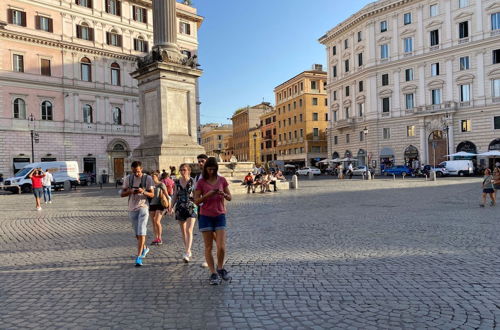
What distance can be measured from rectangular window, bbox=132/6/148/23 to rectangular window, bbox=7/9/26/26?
1299 centimetres

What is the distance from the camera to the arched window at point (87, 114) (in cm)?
4416

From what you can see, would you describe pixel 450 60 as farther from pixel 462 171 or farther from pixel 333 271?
pixel 333 271

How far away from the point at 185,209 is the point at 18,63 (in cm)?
4129

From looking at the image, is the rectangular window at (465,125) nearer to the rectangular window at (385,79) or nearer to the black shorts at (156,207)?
the rectangular window at (385,79)

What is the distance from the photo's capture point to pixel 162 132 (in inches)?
726

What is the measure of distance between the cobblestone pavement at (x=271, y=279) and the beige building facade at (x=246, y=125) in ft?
310

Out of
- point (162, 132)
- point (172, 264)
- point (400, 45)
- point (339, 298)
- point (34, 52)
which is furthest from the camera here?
point (400, 45)

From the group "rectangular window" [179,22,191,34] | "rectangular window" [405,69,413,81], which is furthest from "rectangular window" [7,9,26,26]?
"rectangular window" [405,69,413,81]

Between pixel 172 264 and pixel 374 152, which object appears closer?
pixel 172 264

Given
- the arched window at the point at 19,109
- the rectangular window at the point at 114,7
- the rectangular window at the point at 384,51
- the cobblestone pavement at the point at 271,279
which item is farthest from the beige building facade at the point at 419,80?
the cobblestone pavement at the point at 271,279

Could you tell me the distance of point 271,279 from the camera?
5371 millimetres

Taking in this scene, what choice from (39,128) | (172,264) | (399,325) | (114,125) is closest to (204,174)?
(172,264)

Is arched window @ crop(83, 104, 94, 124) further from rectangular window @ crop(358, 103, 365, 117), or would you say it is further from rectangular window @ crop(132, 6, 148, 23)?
rectangular window @ crop(358, 103, 365, 117)

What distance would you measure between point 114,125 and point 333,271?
4498 centimetres
